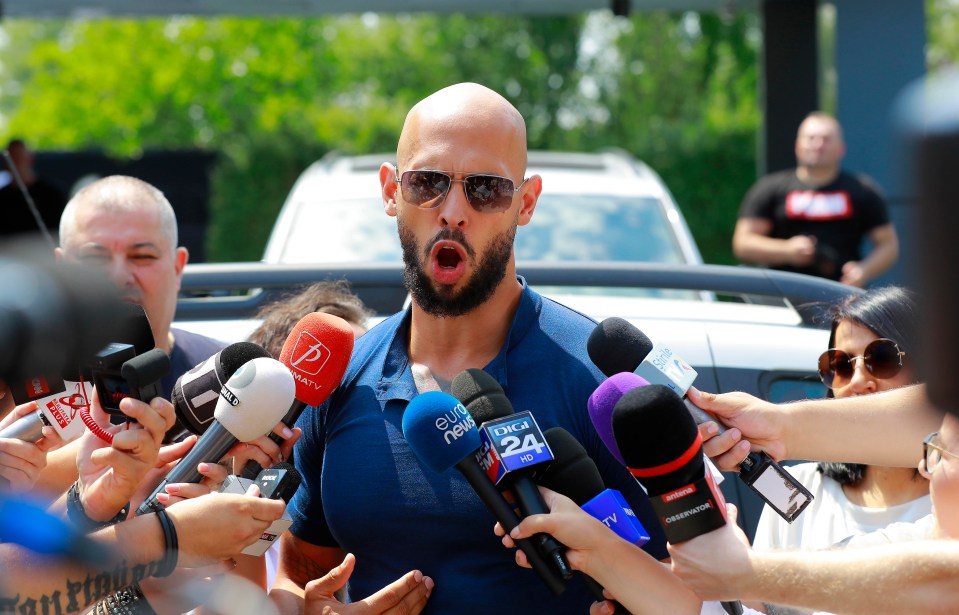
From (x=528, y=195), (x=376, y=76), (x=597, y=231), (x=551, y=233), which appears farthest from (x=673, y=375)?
(x=376, y=76)

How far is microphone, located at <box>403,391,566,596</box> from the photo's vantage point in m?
2.59

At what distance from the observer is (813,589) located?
2.55m

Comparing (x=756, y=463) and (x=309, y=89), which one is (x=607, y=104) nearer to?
(x=309, y=89)

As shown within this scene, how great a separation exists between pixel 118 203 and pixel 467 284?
1.83 m

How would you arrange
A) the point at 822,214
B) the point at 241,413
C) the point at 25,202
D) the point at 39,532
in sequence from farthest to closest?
the point at 25,202 → the point at 822,214 → the point at 241,413 → the point at 39,532

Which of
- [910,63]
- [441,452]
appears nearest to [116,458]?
[441,452]

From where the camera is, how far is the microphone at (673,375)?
2.72m

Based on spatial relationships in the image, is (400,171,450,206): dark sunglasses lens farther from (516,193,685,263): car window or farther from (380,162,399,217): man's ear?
(516,193,685,263): car window

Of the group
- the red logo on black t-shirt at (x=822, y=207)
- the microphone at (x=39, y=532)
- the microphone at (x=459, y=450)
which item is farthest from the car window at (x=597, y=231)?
the microphone at (x=39, y=532)

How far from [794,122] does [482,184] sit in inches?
447

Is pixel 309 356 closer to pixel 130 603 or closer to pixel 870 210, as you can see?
pixel 130 603

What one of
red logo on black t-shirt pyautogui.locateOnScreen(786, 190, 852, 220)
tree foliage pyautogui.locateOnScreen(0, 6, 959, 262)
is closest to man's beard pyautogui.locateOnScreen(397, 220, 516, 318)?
red logo on black t-shirt pyautogui.locateOnScreen(786, 190, 852, 220)

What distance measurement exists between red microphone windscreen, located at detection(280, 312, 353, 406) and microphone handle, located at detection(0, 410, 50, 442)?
0.60 metres

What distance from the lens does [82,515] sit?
297 cm
